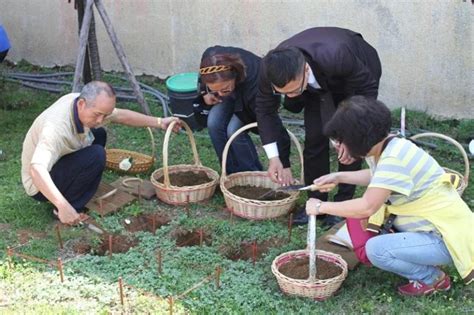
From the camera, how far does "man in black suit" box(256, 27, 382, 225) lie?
4027 millimetres

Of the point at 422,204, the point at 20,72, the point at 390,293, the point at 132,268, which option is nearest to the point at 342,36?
the point at 422,204

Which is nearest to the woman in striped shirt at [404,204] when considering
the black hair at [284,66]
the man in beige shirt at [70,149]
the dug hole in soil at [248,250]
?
the black hair at [284,66]

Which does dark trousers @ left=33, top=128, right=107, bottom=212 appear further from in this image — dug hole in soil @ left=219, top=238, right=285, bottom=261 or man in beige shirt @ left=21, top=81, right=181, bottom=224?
dug hole in soil @ left=219, top=238, right=285, bottom=261

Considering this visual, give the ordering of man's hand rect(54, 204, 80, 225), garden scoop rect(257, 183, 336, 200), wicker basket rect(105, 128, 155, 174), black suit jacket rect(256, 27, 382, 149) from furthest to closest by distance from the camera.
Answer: wicker basket rect(105, 128, 155, 174) < man's hand rect(54, 204, 80, 225) < black suit jacket rect(256, 27, 382, 149) < garden scoop rect(257, 183, 336, 200)

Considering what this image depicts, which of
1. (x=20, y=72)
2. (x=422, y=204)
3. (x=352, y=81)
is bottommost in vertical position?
(x=20, y=72)

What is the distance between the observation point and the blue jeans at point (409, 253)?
3.66m

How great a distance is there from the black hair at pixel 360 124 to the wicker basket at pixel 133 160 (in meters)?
2.42

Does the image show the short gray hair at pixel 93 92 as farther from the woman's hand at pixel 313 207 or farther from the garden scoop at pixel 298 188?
the woman's hand at pixel 313 207

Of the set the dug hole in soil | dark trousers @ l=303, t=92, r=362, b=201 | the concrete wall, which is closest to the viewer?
the dug hole in soil

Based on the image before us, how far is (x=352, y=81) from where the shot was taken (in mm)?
4297

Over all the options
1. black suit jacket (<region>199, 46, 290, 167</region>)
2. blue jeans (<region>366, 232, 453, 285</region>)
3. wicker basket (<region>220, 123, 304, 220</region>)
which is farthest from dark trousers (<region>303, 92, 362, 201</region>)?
blue jeans (<region>366, 232, 453, 285</region>)

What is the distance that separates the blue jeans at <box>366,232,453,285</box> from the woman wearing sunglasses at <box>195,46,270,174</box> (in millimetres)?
1665

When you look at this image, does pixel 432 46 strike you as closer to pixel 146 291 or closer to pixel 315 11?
pixel 315 11

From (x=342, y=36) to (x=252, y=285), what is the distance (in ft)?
5.39
